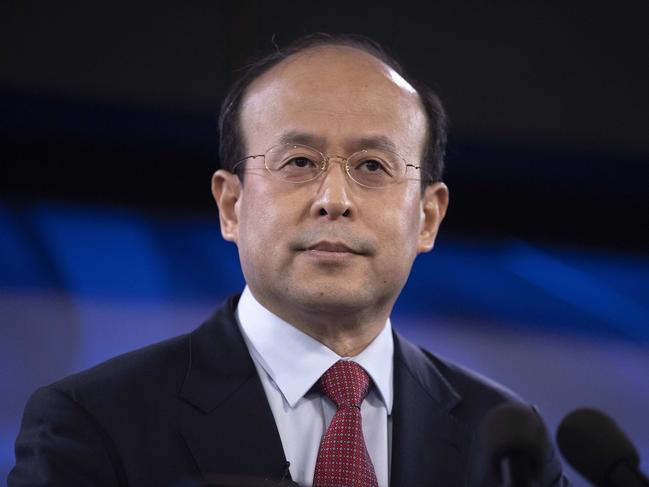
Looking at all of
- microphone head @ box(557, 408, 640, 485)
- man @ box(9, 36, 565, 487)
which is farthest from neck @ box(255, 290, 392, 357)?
microphone head @ box(557, 408, 640, 485)

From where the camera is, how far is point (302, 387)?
6.79 feet

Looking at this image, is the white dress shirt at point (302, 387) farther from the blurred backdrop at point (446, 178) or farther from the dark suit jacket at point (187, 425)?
the blurred backdrop at point (446, 178)

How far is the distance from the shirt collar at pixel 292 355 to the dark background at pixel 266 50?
951 mm

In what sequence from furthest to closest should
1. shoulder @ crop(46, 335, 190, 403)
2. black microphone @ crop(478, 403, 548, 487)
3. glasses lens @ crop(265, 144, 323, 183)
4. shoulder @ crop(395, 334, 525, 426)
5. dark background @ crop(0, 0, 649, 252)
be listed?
dark background @ crop(0, 0, 649, 252), shoulder @ crop(395, 334, 525, 426), glasses lens @ crop(265, 144, 323, 183), shoulder @ crop(46, 335, 190, 403), black microphone @ crop(478, 403, 548, 487)

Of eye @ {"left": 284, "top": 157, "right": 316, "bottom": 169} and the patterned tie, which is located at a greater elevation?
eye @ {"left": 284, "top": 157, "right": 316, "bottom": 169}

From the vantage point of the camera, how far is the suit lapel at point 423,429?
2.08m

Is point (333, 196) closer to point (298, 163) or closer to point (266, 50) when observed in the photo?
point (298, 163)

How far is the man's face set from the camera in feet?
6.75

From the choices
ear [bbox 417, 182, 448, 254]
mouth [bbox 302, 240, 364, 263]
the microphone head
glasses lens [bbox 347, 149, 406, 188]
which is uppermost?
glasses lens [bbox 347, 149, 406, 188]

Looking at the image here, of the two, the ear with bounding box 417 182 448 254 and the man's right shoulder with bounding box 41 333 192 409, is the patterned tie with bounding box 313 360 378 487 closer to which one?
the man's right shoulder with bounding box 41 333 192 409

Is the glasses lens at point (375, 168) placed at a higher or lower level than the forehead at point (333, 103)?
lower

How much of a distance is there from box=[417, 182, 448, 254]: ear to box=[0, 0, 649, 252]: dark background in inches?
24.2

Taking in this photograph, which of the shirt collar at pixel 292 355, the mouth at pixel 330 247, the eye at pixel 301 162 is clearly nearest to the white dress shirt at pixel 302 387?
the shirt collar at pixel 292 355

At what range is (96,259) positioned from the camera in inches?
119
